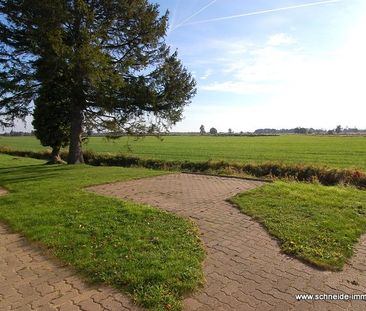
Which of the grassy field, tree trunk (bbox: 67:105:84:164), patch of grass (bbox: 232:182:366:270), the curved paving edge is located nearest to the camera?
the curved paving edge

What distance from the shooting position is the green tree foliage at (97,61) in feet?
46.0

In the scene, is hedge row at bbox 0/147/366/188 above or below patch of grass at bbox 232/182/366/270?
below

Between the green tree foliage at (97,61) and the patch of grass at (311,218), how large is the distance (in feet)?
29.6

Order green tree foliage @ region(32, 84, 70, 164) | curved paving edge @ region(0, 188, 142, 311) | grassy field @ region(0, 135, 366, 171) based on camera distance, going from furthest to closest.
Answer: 1. grassy field @ region(0, 135, 366, 171)
2. green tree foliage @ region(32, 84, 70, 164)
3. curved paving edge @ region(0, 188, 142, 311)

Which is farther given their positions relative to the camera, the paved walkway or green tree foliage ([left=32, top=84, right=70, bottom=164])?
green tree foliage ([left=32, top=84, right=70, bottom=164])

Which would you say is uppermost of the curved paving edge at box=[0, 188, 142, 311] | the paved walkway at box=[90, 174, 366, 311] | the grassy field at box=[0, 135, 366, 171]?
the paved walkway at box=[90, 174, 366, 311]

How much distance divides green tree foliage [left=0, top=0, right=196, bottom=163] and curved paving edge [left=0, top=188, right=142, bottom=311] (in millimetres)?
10386

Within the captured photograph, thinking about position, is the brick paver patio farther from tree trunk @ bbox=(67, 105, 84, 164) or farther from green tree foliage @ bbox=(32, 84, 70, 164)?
green tree foliage @ bbox=(32, 84, 70, 164)

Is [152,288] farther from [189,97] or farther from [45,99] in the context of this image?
[45,99]

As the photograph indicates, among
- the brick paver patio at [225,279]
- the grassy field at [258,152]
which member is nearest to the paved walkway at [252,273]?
the brick paver patio at [225,279]

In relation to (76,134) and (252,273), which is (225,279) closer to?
(252,273)

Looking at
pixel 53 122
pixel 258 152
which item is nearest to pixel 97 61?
pixel 53 122

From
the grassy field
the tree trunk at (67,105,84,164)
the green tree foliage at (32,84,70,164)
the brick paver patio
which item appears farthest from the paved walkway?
the green tree foliage at (32,84,70,164)

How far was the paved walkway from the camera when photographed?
3635 millimetres
